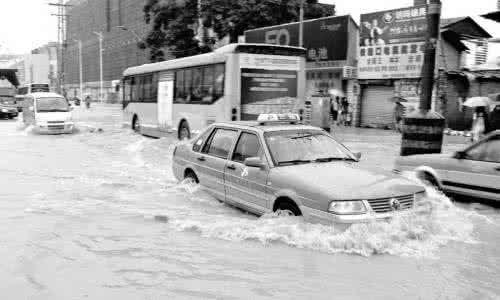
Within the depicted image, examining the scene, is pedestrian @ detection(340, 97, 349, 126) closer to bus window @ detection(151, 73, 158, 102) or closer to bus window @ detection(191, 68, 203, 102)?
bus window @ detection(151, 73, 158, 102)

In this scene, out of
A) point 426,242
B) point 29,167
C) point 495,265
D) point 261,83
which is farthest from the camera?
point 261,83

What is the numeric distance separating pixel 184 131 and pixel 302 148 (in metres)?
10.9

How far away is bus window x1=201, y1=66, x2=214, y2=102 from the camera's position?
51.1ft

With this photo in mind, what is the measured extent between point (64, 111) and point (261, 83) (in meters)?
10.5

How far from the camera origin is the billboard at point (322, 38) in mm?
26062

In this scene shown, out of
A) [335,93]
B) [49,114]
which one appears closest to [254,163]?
[49,114]

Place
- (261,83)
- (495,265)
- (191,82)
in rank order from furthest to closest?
1. (191,82)
2. (261,83)
3. (495,265)

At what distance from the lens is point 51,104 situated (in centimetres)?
2191

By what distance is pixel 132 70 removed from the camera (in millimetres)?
21922

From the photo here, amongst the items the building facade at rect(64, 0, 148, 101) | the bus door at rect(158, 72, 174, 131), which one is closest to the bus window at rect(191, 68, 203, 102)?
the bus door at rect(158, 72, 174, 131)

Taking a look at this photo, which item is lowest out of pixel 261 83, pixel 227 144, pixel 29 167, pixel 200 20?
pixel 29 167

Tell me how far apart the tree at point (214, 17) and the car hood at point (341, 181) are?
26.7 meters

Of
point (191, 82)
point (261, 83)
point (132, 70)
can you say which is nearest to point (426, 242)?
point (261, 83)

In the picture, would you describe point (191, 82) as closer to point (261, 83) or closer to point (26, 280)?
point (261, 83)
